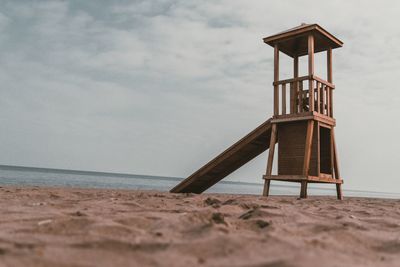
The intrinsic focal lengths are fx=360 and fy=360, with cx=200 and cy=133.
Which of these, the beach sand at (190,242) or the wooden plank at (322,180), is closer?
the beach sand at (190,242)

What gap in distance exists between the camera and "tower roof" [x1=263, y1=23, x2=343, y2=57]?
7219 millimetres

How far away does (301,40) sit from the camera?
7855 mm

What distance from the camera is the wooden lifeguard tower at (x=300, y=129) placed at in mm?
6977

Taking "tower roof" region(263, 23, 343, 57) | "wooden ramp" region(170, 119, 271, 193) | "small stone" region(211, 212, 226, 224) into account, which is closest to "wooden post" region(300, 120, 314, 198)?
"wooden ramp" region(170, 119, 271, 193)

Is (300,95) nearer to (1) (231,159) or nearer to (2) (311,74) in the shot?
(2) (311,74)

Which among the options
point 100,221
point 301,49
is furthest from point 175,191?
point 100,221

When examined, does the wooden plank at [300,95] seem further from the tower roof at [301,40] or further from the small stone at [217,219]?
the small stone at [217,219]

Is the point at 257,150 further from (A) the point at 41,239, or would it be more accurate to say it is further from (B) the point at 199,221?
(A) the point at 41,239

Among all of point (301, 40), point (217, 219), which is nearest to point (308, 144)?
point (301, 40)

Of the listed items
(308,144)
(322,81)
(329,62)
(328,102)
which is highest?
(329,62)

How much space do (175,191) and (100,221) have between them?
20.9 feet

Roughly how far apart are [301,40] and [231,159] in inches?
120

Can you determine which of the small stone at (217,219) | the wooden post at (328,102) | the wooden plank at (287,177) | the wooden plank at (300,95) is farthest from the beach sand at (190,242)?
the wooden post at (328,102)

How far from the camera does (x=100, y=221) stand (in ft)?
7.70
